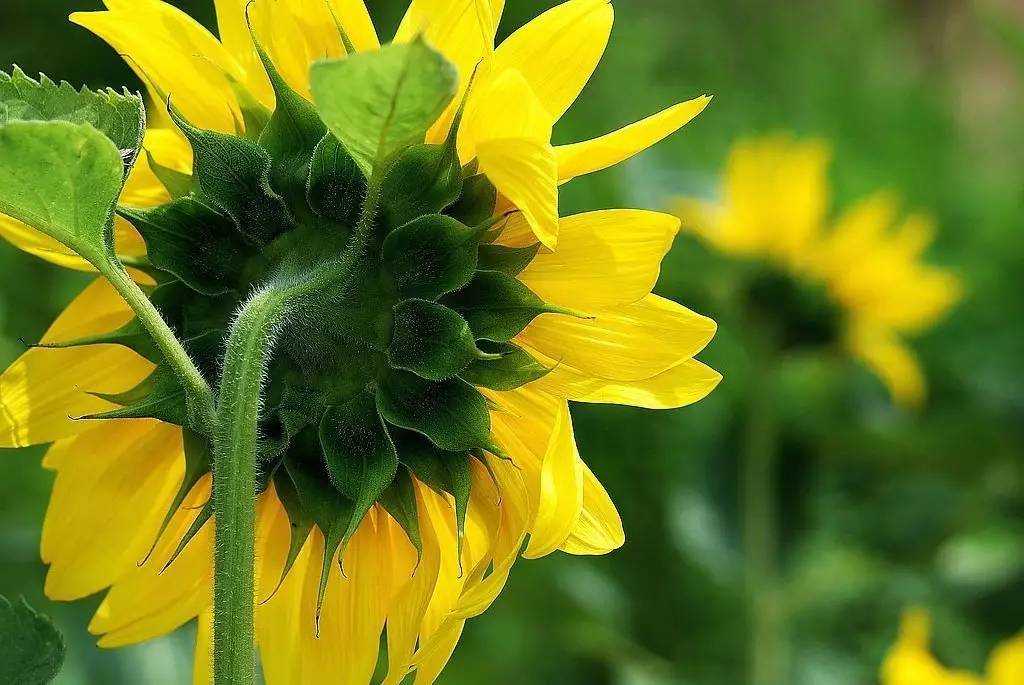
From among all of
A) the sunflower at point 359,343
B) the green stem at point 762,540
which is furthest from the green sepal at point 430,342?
the green stem at point 762,540

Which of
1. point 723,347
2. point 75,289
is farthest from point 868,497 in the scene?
point 75,289

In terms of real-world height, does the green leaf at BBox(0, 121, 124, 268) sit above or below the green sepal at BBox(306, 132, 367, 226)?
above

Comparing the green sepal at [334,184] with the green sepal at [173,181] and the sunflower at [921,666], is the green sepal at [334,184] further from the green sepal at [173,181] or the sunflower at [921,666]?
the sunflower at [921,666]

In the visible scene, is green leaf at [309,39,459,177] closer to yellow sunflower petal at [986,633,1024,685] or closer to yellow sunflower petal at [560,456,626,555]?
yellow sunflower petal at [560,456,626,555]

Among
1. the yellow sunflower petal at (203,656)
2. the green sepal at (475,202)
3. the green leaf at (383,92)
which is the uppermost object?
the green leaf at (383,92)

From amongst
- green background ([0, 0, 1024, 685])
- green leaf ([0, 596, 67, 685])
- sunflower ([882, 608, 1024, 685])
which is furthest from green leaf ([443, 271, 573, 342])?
green background ([0, 0, 1024, 685])

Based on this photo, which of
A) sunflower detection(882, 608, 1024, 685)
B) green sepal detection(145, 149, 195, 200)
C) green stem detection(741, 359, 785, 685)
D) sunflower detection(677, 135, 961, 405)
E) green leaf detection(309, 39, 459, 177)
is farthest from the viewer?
sunflower detection(677, 135, 961, 405)
